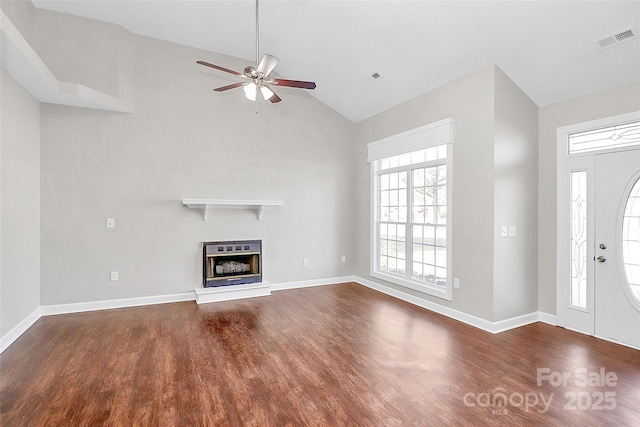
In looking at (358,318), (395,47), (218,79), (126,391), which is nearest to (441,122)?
(395,47)

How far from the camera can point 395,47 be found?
161 inches

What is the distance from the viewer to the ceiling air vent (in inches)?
114

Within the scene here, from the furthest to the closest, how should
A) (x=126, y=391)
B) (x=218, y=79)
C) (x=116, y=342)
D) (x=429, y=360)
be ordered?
(x=218, y=79) → (x=116, y=342) → (x=429, y=360) → (x=126, y=391)

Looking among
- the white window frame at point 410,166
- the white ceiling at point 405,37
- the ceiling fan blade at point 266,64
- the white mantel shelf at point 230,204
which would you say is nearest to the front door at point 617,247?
the white ceiling at point 405,37

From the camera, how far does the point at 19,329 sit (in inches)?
139

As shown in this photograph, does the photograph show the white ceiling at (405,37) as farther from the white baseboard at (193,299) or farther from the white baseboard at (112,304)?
the white baseboard at (112,304)

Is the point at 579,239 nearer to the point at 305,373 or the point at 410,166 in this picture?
the point at 410,166

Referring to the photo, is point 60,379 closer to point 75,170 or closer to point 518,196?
point 75,170

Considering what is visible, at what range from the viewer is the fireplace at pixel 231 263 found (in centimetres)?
505

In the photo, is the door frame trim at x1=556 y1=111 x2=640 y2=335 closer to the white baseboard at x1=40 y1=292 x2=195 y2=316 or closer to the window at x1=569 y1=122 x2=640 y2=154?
the window at x1=569 y1=122 x2=640 y2=154

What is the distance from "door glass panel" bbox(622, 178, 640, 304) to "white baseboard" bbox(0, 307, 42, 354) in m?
6.38

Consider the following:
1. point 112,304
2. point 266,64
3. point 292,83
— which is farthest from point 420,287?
point 112,304

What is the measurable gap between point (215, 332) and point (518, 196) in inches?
156

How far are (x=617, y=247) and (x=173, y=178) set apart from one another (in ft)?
18.7
